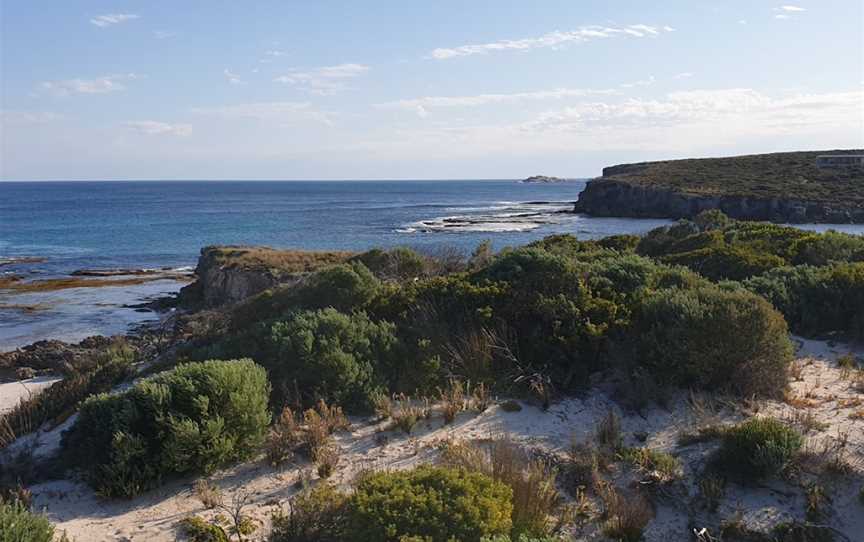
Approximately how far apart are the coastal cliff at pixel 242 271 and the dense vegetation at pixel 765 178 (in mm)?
42902

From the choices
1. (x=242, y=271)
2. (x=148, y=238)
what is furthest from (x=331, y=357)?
(x=148, y=238)

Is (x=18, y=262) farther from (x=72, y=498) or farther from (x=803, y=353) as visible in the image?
(x=803, y=353)

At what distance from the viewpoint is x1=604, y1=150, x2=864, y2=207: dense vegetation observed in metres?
55.8

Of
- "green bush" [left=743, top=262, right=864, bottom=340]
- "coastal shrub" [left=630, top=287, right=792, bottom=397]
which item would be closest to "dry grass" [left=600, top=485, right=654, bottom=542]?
"coastal shrub" [left=630, top=287, right=792, bottom=397]

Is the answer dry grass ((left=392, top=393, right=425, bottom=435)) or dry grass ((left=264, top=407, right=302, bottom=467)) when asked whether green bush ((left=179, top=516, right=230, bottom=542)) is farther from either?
dry grass ((left=392, top=393, right=425, bottom=435))

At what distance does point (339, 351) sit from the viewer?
7.84m

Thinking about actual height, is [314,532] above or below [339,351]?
below

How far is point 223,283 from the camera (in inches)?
1125

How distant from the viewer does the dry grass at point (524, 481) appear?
4.99 m

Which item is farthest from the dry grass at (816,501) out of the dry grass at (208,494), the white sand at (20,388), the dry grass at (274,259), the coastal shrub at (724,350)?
the dry grass at (274,259)

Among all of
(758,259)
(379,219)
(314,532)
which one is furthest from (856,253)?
(379,219)

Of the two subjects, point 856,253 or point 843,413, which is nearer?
point 843,413

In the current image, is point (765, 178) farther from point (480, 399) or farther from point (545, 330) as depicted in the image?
point (480, 399)

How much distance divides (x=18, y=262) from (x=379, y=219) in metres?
38.8
